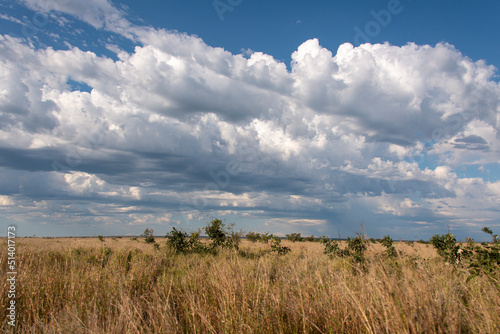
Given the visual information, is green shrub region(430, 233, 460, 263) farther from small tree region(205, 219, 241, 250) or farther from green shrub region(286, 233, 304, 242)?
green shrub region(286, 233, 304, 242)

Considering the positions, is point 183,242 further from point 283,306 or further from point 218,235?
point 283,306

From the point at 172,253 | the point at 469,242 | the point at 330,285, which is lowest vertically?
the point at 172,253

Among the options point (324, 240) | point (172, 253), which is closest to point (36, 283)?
point (172, 253)

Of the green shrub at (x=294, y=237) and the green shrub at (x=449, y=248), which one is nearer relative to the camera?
the green shrub at (x=449, y=248)

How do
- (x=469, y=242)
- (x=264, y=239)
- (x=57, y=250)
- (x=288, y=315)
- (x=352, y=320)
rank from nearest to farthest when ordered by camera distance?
(x=352, y=320) < (x=288, y=315) < (x=469, y=242) < (x=57, y=250) < (x=264, y=239)

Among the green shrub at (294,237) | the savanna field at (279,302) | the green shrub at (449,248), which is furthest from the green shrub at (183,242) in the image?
the green shrub at (294,237)

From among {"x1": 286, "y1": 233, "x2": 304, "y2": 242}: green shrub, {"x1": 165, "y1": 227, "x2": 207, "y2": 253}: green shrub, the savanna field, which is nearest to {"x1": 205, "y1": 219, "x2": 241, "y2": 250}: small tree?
{"x1": 165, "y1": 227, "x2": 207, "y2": 253}: green shrub

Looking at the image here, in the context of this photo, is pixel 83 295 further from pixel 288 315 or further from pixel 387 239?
pixel 387 239

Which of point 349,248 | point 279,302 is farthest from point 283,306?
point 349,248

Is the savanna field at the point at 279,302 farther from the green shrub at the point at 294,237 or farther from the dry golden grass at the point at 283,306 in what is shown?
the green shrub at the point at 294,237

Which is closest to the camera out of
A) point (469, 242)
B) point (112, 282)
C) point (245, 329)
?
point (245, 329)

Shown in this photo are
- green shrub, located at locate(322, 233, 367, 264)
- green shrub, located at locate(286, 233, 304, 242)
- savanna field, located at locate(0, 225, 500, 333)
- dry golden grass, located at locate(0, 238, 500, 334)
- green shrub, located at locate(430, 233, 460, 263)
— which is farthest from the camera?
green shrub, located at locate(286, 233, 304, 242)

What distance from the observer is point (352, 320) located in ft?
13.8

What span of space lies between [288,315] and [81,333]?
10.5 ft
